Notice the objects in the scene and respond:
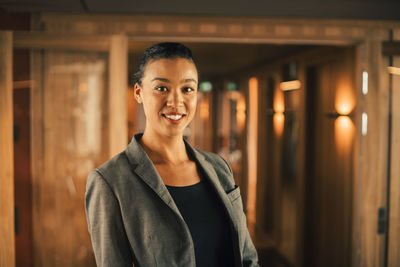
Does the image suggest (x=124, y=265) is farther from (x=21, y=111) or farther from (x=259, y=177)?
(x=259, y=177)

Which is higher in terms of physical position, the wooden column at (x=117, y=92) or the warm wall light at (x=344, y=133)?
the wooden column at (x=117, y=92)

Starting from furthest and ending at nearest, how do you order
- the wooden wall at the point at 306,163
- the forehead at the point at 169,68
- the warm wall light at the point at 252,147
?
the warm wall light at the point at 252,147
the wooden wall at the point at 306,163
the forehead at the point at 169,68

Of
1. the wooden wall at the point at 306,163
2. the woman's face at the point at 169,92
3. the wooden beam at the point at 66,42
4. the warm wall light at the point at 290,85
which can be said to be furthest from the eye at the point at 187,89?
the warm wall light at the point at 290,85

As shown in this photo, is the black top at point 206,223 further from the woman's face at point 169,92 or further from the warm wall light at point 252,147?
the warm wall light at point 252,147

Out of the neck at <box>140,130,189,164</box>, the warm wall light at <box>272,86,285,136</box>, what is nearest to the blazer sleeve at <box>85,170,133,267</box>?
the neck at <box>140,130,189,164</box>

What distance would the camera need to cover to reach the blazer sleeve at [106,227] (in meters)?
1.01

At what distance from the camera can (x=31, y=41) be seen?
2484 mm

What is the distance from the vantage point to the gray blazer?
40.3 inches

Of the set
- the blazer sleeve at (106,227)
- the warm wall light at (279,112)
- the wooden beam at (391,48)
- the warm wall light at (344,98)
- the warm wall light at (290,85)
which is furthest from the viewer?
the warm wall light at (279,112)

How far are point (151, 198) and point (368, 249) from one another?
2.51 metres

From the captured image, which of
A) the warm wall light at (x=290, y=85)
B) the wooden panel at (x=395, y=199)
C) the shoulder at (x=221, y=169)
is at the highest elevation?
the warm wall light at (x=290, y=85)

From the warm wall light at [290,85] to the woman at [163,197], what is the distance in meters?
3.84

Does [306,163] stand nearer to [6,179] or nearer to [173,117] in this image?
[6,179]

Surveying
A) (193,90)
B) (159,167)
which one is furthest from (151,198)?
(193,90)
